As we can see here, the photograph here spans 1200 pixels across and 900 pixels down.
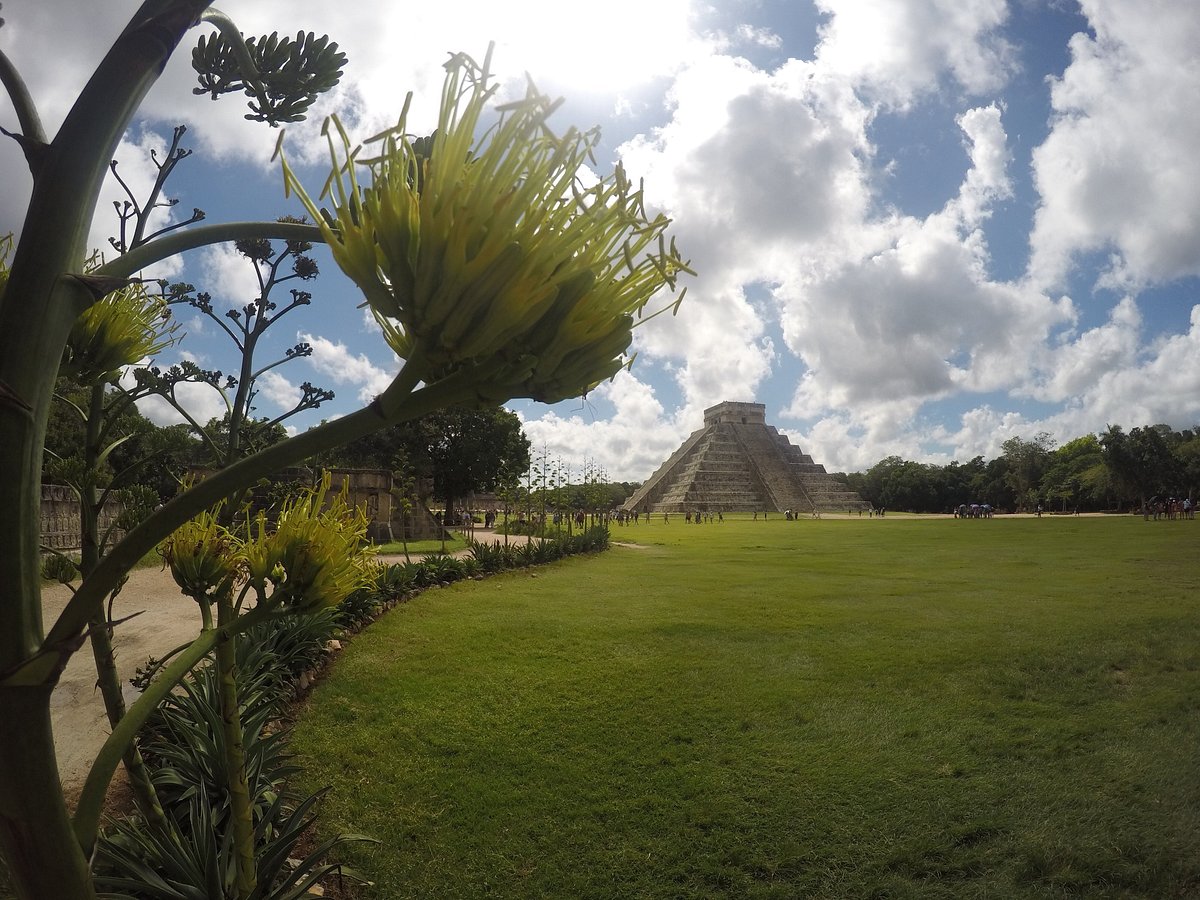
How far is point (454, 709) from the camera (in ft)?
18.6

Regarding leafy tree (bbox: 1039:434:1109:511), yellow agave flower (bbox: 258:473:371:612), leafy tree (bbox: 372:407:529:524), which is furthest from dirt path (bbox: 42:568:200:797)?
leafy tree (bbox: 1039:434:1109:511)

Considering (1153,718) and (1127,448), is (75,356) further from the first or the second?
(1127,448)

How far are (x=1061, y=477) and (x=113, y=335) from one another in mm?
81987

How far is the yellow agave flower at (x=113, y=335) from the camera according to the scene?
165cm

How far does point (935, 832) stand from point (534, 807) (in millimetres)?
2393

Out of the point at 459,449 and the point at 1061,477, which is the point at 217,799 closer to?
the point at 459,449

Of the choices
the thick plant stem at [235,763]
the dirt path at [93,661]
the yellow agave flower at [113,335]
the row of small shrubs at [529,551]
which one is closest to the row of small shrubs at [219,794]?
the thick plant stem at [235,763]

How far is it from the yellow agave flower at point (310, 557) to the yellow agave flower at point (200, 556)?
1.29ft

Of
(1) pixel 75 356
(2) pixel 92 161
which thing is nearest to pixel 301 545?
(1) pixel 75 356

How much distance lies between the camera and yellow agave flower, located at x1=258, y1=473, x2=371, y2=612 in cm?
154

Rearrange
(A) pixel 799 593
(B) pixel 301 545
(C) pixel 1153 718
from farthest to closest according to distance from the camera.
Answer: (A) pixel 799 593 → (C) pixel 1153 718 → (B) pixel 301 545

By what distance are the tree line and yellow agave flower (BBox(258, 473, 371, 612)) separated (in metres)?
52.5

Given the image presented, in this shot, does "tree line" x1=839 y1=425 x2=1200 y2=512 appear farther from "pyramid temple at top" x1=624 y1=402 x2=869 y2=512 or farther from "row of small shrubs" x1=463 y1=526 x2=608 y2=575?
"row of small shrubs" x1=463 y1=526 x2=608 y2=575

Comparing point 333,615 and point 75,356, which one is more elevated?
point 75,356
